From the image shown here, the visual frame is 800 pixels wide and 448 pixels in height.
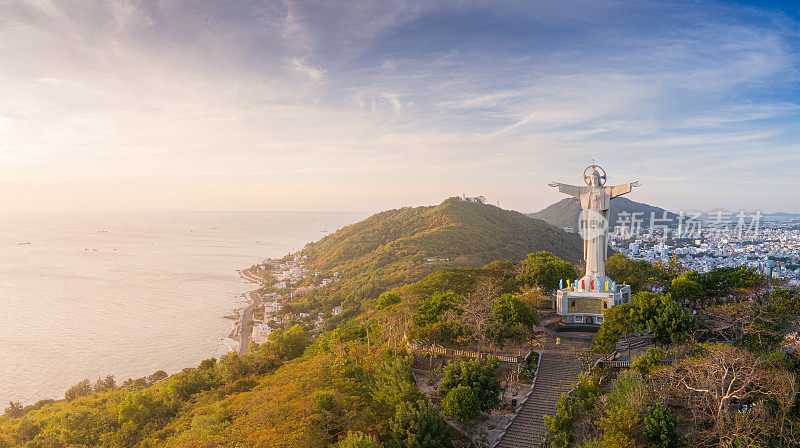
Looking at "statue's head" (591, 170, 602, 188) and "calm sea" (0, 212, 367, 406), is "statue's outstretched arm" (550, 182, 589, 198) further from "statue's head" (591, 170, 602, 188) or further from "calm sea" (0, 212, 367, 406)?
"calm sea" (0, 212, 367, 406)

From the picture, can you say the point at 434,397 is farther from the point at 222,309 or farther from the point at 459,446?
the point at 222,309

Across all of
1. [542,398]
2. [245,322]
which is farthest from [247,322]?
[542,398]

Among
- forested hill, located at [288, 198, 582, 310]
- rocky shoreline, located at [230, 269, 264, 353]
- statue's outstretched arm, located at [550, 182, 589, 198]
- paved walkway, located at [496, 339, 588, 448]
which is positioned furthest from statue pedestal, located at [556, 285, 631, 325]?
rocky shoreline, located at [230, 269, 264, 353]

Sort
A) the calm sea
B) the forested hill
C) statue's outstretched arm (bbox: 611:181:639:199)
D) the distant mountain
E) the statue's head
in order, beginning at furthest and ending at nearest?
the distant mountain < the forested hill < the calm sea < the statue's head < statue's outstretched arm (bbox: 611:181:639:199)

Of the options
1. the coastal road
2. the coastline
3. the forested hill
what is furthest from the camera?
the forested hill

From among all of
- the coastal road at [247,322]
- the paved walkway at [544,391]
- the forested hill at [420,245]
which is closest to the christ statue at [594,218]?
the paved walkway at [544,391]

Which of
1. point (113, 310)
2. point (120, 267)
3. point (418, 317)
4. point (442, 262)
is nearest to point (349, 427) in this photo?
point (418, 317)

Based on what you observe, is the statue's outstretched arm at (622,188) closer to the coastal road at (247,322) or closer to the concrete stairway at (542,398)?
the concrete stairway at (542,398)
